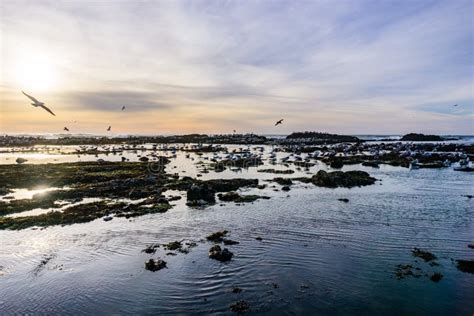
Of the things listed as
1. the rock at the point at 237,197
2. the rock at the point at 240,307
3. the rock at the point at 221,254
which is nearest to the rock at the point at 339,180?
the rock at the point at 237,197

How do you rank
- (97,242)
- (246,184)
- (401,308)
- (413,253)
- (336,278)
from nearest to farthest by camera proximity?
(401,308) → (336,278) → (413,253) → (97,242) → (246,184)

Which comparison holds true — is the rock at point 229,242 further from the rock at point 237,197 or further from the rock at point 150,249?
the rock at point 237,197

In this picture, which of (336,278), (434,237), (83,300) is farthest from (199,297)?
(434,237)

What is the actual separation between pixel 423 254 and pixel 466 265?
1978mm

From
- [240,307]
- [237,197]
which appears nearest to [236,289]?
[240,307]

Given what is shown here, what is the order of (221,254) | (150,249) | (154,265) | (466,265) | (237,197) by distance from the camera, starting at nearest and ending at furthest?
(466,265)
(154,265)
(221,254)
(150,249)
(237,197)

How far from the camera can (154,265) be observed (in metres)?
16.8

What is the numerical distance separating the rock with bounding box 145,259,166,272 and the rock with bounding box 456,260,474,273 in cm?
1438

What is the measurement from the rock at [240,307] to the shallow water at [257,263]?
0.91 ft

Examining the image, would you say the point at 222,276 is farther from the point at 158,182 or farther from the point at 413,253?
the point at 158,182

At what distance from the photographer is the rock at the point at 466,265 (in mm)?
16047

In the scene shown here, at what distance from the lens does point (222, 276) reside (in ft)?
52.0

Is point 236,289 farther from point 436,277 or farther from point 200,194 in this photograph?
point 200,194

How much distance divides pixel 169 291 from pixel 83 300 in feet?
11.4
